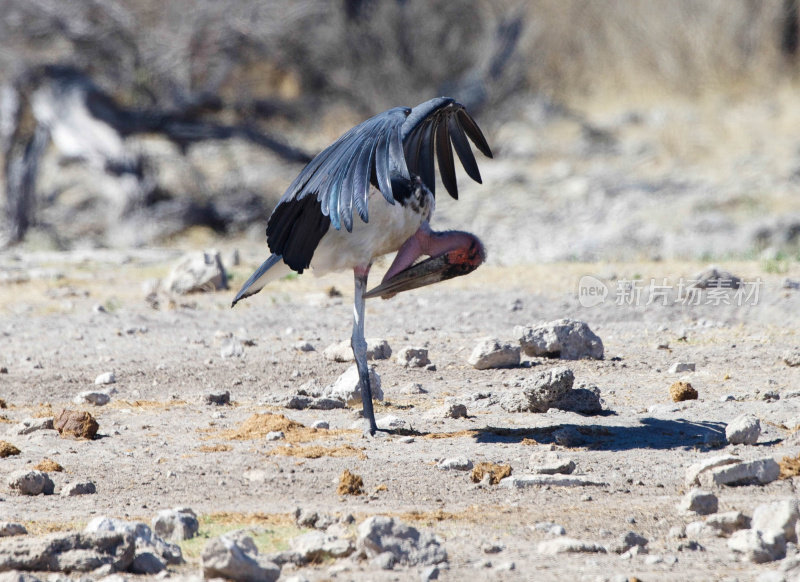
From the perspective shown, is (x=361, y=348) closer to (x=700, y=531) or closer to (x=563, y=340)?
(x=563, y=340)

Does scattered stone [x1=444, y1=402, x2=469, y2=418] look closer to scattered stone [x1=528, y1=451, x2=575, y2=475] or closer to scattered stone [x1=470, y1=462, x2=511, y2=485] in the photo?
scattered stone [x1=528, y1=451, x2=575, y2=475]

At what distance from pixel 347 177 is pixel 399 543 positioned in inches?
70.5

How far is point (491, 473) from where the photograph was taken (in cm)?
413

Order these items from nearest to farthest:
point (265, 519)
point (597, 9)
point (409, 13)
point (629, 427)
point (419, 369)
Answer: point (265, 519)
point (629, 427)
point (419, 369)
point (409, 13)
point (597, 9)

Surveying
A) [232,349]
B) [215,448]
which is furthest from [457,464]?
[232,349]

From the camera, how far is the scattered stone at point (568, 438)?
4613mm

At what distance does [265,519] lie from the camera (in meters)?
3.70

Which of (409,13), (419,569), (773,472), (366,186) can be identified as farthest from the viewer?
(409,13)

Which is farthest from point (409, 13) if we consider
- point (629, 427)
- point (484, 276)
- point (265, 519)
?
point (265, 519)

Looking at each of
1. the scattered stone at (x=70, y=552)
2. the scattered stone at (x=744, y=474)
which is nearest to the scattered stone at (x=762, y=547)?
the scattered stone at (x=744, y=474)

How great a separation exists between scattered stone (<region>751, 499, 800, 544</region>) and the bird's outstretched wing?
1756 millimetres

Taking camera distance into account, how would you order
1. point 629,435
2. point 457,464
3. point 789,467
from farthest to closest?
point 629,435 → point 457,464 → point 789,467

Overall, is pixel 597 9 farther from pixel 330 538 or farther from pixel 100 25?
pixel 330 538

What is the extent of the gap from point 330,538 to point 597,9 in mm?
18711
